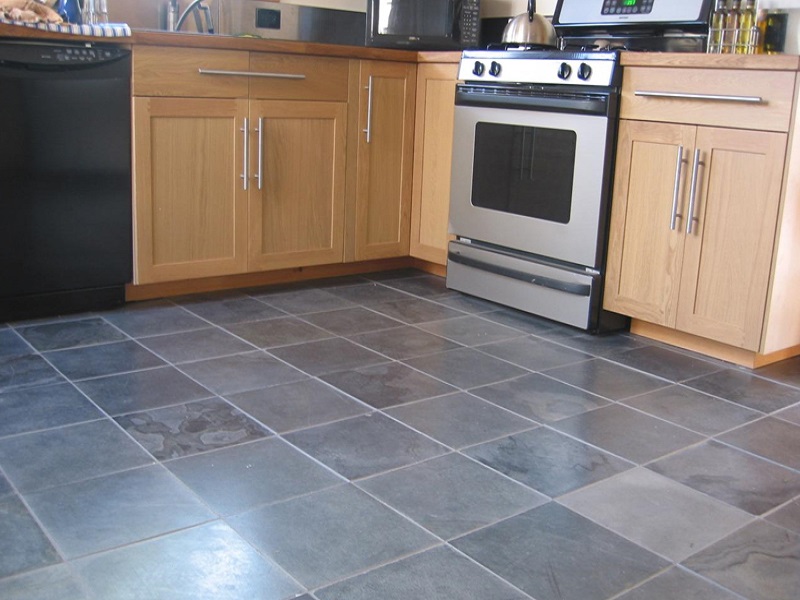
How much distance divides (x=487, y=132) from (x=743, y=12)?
3.14ft

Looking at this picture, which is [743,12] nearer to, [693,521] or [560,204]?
[560,204]

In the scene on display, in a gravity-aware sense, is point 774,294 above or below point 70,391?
above

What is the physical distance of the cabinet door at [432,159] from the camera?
363cm

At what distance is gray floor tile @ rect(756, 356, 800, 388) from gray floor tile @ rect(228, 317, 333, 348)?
136 centimetres

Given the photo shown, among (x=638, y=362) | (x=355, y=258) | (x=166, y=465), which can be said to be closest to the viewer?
(x=166, y=465)

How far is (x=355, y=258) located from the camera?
3717mm

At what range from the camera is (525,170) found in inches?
127

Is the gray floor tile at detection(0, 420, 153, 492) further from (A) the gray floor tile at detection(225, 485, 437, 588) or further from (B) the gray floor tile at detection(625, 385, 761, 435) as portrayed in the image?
(B) the gray floor tile at detection(625, 385, 761, 435)

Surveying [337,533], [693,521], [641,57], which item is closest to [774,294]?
[641,57]

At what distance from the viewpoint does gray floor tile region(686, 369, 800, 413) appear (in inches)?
97.0

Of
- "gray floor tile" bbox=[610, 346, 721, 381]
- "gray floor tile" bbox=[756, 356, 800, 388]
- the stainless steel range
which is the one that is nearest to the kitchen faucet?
the stainless steel range

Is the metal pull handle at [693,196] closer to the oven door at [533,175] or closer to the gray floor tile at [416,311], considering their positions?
the oven door at [533,175]

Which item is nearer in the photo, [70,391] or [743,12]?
[70,391]

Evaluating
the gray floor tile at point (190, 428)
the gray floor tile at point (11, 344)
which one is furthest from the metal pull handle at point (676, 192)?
the gray floor tile at point (11, 344)
